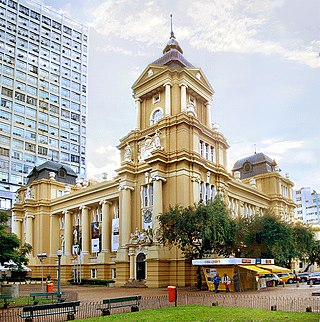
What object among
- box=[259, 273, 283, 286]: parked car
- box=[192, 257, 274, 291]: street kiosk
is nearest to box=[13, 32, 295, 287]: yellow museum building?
box=[192, 257, 274, 291]: street kiosk

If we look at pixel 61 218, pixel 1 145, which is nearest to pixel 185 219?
pixel 61 218

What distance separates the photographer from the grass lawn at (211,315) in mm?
17328

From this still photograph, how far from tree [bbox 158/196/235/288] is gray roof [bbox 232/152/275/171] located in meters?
33.0

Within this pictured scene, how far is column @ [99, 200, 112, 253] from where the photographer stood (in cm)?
5328

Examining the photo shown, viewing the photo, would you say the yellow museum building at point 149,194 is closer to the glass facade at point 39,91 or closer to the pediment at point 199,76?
the pediment at point 199,76

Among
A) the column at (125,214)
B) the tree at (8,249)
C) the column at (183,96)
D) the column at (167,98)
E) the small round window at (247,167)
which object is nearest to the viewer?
the tree at (8,249)

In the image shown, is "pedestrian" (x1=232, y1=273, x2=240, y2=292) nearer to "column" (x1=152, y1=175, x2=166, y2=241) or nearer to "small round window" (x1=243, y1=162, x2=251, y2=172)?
"column" (x1=152, y1=175, x2=166, y2=241)

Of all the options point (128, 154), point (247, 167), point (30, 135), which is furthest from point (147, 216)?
point (30, 135)

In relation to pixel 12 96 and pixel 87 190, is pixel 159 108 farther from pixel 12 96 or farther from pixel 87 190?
pixel 12 96

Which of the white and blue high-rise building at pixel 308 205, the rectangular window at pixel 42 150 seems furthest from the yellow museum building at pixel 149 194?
the white and blue high-rise building at pixel 308 205

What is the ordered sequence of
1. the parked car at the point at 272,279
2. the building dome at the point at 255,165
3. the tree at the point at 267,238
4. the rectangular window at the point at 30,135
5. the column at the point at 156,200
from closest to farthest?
1. the tree at the point at 267,238
2. the parked car at the point at 272,279
3. the column at the point at 156,200
4. the building dome at the point at 255,165
5. the rectangular window at the point at 30,135

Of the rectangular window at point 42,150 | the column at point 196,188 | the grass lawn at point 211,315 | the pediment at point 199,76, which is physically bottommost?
the grass lawn at point 211,315

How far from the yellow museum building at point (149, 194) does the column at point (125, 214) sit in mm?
108

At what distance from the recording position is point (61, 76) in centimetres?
10556
